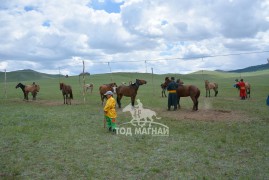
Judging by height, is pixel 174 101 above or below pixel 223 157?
above

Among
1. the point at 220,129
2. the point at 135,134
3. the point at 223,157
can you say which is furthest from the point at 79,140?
the point at 220,129

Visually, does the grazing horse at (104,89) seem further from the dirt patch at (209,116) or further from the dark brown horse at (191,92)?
the dirt patch at (209,116)

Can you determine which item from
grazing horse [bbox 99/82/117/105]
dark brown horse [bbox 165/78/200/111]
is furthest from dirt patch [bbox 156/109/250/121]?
grazing horse [bbox 99/82/117/105]

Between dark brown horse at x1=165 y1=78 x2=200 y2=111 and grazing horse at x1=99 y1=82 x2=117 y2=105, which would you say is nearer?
dark brown horse at x1=165 y1=78 x2=200 y2=111

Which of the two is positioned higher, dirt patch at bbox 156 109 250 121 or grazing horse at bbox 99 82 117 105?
grazing horse at bbox 99 82 117 105

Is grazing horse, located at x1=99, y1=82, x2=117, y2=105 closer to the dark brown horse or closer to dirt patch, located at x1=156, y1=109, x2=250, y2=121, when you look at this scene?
the dark brown horse

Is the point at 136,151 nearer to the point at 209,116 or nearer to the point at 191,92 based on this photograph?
the point at 209,116

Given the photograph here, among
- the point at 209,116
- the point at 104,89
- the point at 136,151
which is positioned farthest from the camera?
the point at 104,89

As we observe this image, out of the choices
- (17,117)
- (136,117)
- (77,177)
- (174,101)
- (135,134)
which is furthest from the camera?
(174,101)

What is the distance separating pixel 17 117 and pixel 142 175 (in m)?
10.8

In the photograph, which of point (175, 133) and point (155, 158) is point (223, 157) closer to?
point (155, 158)

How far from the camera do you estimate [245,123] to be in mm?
13031

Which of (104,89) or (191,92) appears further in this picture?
(104,89)

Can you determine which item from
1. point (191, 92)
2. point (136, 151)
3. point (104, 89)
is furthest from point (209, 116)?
point (104, 89)
